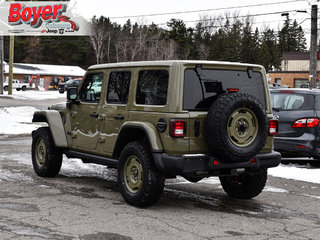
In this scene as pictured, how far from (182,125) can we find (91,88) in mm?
2294

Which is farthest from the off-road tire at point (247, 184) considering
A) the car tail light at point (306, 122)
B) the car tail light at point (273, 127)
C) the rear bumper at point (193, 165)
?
the car tail light at point (306, 122)

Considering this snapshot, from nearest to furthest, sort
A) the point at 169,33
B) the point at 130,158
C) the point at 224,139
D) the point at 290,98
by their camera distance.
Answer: the point at 224,139, the point at 130,158, the point at 290,98, the point at 169,33

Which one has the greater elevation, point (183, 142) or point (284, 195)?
point (183, 142)

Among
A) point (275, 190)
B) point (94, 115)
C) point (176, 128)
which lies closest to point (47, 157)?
point (94, 115)

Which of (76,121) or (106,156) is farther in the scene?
(76,121)

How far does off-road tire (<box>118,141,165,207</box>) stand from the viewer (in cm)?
638

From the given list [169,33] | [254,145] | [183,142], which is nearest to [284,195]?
[254,145]

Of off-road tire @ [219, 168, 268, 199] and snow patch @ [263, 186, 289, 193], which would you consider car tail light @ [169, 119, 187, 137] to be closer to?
off-road tire @ [219, 168, 268, 199]

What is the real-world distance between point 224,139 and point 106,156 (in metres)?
2.05

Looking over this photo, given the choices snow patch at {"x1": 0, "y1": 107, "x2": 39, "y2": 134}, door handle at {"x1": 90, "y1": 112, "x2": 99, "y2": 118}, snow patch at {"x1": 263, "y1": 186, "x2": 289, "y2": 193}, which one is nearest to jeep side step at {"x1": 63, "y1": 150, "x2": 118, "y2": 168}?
door handle at {"x1": 90, "y1": 112, "x2": 99, "y2": 118}

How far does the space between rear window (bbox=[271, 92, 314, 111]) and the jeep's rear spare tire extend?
13.8 feet

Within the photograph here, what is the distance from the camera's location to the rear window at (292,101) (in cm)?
1037

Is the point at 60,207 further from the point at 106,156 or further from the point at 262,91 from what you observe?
the point at 262,91

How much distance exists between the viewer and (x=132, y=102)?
690cm
